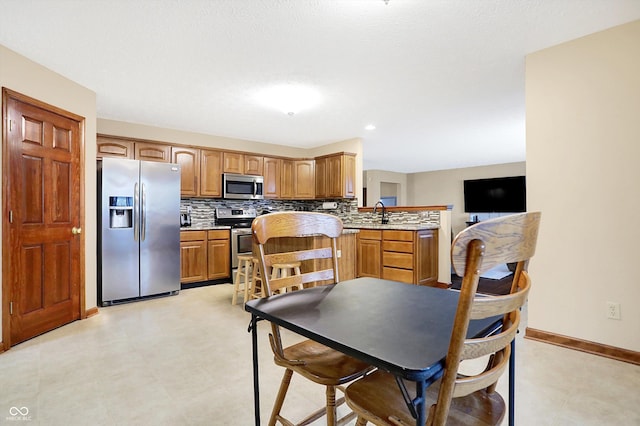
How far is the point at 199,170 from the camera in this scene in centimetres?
504

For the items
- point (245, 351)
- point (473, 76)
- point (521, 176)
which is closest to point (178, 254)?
point (245, 351)

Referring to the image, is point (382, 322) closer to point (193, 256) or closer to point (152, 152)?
point (193, 256)

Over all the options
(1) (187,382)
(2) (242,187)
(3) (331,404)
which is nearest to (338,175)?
(2) (242,187)

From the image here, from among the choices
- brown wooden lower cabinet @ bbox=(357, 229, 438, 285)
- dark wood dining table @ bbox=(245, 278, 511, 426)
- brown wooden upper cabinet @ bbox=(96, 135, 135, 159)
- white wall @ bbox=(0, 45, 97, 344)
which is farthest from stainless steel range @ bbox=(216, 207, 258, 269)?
dark wood dining table @ bbox=(245, 278, 511, 426)

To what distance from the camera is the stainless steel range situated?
5.07 metres

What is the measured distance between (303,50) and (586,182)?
2.38m

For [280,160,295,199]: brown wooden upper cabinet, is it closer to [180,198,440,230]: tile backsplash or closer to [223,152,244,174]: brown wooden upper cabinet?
[180,198,440,230]: tile backsplash

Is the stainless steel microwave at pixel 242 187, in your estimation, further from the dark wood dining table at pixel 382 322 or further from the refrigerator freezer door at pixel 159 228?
the dark wood dining table at pixel 382 322

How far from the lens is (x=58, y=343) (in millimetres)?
2693

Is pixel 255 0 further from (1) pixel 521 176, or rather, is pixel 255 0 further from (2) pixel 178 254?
(1) pixel 521 176

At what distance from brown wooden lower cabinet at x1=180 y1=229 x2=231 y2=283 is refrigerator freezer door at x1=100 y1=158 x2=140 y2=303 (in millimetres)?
709

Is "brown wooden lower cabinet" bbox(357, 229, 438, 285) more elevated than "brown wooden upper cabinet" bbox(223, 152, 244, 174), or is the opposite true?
→ "brown wooden upper cabinet" bbox(223, 152, 244, 174)

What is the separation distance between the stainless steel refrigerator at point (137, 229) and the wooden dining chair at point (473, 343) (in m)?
3.75

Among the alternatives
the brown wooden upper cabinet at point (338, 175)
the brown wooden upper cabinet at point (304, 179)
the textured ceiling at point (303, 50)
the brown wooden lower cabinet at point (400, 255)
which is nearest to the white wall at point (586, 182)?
the textured ceiling at point (303, 50)
